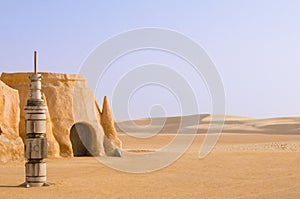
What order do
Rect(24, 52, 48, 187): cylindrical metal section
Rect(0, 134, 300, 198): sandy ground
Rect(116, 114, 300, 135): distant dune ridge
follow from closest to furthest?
1. Rect(0, 134, 300, 198): sandy ground
2. Rect(24, 52, 48, 187): cylindrical metal section
3. Rect(116, 114, 300, 135): distant dune ridge

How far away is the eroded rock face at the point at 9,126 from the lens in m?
19.8

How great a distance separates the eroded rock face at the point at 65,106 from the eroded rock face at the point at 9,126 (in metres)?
1.36

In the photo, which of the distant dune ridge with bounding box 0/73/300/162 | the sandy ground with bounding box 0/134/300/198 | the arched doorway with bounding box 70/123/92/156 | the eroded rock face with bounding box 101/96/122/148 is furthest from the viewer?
the eroded rock face with bounding box 101/96/122/148

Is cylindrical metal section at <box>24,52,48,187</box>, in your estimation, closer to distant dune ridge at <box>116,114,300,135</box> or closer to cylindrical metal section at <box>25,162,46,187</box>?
cylindrical metal section at <box>25,162,46,187</box>

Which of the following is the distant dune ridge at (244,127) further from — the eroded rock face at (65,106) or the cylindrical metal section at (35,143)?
the cylindrical metal section at (35,143)

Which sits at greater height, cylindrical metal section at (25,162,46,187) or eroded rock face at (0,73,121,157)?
eroded rock face at (0,73,121,157)

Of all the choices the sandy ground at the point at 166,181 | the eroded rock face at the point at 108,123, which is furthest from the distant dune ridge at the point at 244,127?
the sandy ground at the point at 166,181

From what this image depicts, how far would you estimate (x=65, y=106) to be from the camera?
931 inches

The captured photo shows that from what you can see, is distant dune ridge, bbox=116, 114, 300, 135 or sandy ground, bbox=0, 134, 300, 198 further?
distant dune ridge, bbox=116, 114, 300, 135

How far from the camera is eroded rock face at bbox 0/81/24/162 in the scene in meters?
19.8

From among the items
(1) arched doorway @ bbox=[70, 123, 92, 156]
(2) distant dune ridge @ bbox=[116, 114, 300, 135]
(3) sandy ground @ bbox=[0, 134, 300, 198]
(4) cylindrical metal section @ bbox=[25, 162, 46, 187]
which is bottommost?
(3) sandy ground @ bbox=[0, 134, 300, 198]

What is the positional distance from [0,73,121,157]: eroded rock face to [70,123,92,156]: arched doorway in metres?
0.14

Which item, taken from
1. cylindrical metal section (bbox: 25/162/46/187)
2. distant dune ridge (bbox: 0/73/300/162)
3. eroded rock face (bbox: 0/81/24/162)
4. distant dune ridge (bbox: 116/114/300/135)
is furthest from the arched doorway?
distant dune ridge (bbox: 116/114/300/135)

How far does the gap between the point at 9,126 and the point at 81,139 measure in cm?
548
